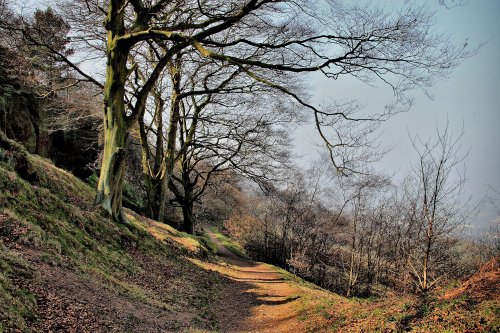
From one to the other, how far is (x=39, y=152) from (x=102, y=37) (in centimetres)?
774

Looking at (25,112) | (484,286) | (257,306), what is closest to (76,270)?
(257,306)

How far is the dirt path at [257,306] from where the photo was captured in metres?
7.19

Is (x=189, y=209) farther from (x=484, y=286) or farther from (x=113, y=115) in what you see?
(x=484, y=286)

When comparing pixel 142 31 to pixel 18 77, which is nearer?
pixel 142 31

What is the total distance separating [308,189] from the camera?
20.7 metres

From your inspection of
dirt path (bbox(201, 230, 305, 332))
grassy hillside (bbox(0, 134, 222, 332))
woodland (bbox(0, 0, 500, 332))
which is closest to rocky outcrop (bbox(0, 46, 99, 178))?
woodland (bbox(0, 0, 500, 332))

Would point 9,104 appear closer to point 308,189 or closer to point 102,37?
point 102,37

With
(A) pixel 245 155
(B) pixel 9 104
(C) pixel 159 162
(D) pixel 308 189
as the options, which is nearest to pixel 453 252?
(D) pixel 308 189

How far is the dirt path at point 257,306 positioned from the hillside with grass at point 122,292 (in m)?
0.04

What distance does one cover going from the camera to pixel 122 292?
5797mm

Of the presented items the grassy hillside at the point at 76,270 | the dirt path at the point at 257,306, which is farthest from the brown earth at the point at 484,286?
the grassy hillside at the point at 76,270

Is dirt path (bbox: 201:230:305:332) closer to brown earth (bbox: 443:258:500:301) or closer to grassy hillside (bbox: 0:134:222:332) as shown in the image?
grassy hillside (bbox: 0:134:222:332)

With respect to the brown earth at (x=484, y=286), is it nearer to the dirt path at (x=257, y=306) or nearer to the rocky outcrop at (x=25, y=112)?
the dirt path at (x=257, y=306)

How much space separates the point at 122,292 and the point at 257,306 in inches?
175
